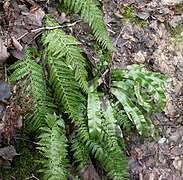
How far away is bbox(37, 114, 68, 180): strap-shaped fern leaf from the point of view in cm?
293

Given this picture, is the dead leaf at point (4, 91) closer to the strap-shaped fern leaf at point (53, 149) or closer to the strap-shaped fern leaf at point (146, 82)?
the strap-shaped fern leaf at point (53, 149)

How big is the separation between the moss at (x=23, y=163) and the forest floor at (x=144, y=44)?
67 centimetres

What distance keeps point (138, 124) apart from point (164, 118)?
0.70 meters

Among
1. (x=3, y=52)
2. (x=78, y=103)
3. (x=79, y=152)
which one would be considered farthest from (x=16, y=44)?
Answer: (x=79, y=152)

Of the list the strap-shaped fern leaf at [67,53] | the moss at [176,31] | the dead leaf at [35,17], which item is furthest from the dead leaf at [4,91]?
the moss at [176,31]

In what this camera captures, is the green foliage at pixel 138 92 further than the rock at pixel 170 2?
No

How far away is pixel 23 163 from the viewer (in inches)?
124

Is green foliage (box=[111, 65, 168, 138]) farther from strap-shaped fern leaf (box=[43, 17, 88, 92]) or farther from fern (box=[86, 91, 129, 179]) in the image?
strap-shaped fern leaf (box=[43, 17, 88, 92])

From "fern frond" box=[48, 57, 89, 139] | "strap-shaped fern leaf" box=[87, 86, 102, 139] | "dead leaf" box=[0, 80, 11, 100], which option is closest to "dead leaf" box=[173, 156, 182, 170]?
"strap-shaped fern leaf" box=[87, 86, 102, 139]

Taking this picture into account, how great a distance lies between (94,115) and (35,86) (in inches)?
28.3

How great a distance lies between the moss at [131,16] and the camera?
468cm

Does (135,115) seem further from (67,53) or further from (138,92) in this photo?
(67,53)

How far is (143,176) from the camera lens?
387 centimetres

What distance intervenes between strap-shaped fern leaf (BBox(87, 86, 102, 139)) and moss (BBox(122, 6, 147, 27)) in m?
1.54
